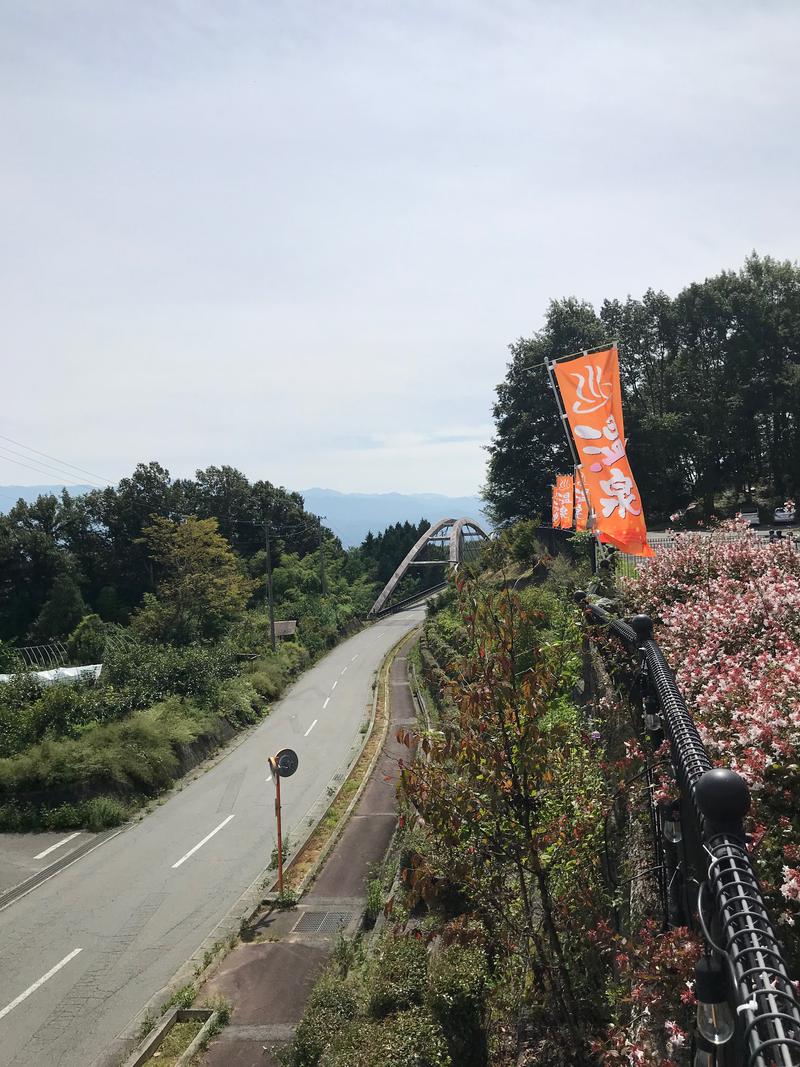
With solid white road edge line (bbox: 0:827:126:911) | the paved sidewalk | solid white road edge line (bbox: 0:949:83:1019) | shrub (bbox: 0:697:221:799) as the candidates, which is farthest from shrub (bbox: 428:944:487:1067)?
shrub (bbox: 0:697:221:799)

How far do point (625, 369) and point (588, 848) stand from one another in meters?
49.0

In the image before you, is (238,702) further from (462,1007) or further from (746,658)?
(746,658)

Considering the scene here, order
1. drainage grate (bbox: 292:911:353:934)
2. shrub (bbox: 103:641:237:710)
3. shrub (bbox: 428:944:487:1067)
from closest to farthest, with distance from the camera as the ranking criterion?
shrub (bbox: 428:944:487:1067) → drainage grate (bbox: 292:911:353:934) → shrub (bbox: 103:641:237:710)

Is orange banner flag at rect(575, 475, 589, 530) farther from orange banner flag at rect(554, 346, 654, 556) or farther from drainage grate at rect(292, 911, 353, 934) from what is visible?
drainage grate at rect(292, 911, 353, 934)

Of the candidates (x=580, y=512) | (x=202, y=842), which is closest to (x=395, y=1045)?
(x=202, y=842)

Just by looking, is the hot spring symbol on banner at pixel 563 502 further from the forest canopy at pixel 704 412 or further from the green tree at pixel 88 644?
the green tree at pixel 88 644

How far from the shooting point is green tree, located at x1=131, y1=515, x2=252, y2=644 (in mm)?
39000

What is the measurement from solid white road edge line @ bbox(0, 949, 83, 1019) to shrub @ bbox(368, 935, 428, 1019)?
225 inches

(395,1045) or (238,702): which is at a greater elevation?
(395,1045)

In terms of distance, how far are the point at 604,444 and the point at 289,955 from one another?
1015 cm

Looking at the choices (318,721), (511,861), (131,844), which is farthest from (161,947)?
(318,721)

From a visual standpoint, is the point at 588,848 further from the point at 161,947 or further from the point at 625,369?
the point at 625,369

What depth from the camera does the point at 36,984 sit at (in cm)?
1078

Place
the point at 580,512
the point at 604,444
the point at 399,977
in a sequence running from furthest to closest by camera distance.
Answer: the point at 580,512 → the point at 604,444 → the point at 399,977
